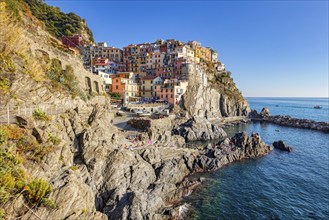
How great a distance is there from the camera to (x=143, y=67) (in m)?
83.3

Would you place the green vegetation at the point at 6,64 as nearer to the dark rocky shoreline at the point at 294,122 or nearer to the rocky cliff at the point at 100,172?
the rocky cliff at the point at 100,172

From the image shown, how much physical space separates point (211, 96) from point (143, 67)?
3280cm

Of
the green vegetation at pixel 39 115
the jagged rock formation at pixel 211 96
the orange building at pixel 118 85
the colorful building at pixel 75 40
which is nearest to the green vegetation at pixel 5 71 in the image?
the green vegetation at pixel 39 115

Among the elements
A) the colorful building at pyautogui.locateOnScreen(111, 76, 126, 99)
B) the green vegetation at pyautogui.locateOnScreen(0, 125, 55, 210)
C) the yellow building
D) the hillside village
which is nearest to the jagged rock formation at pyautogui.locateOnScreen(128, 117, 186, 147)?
the hillside village

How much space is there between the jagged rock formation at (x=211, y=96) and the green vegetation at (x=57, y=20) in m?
55.5

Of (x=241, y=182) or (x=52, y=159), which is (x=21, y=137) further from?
(x=241, y=182)

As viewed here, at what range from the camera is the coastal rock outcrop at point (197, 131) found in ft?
159

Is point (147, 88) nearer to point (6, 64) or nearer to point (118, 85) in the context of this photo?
point (118, 85)

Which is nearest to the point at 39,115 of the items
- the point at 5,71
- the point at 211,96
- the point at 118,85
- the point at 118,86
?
the point at 5,71

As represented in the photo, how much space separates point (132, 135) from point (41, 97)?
55.6 ft

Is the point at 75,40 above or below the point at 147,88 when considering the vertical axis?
above

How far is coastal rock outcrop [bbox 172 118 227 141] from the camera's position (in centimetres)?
4844

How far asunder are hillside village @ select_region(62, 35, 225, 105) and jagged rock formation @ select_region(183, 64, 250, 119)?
3.30 meters

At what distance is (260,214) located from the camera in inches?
826
